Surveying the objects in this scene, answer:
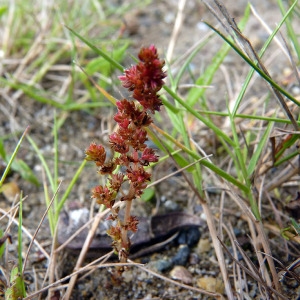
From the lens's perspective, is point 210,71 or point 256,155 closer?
point 256,155

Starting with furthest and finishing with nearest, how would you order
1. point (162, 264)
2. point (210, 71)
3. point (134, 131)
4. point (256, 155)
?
point (210, 71) < point (162, 264) < point (256, 155) < point (134, 131)

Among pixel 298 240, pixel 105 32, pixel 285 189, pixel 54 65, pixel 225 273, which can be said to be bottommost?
pixel 225 273

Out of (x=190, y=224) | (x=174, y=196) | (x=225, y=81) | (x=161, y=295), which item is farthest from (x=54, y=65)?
(x=161, y=295)

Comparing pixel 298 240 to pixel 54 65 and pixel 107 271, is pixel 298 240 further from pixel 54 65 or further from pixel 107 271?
pixel 54 65

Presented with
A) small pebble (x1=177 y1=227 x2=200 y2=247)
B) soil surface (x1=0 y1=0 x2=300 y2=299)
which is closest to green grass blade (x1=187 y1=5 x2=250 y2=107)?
soil surface (x1=0 y1=0 x2=300 y2=299)

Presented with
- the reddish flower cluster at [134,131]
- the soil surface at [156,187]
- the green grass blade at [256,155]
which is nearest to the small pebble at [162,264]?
the soil surface at [156,187]

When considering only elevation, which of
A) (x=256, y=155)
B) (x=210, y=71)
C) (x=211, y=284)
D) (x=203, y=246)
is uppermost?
(x=210, y=71)

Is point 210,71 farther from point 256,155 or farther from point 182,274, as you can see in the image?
point 182,274

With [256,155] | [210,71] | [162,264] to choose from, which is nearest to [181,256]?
[162,264]

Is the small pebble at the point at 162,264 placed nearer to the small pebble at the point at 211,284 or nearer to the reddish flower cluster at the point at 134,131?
the small pebble at the point at 211,284
